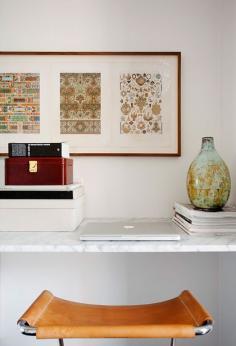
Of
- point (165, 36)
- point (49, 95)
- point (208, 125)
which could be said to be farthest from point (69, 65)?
point (208, 125)

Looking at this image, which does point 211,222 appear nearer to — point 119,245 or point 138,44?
point 119,245

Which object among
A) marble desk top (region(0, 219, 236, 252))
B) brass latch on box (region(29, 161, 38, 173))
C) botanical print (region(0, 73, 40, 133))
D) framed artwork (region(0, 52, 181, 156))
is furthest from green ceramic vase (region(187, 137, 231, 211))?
botanical print (region(0, 73, 40, 133))

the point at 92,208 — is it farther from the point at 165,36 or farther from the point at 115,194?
the point at 165,36

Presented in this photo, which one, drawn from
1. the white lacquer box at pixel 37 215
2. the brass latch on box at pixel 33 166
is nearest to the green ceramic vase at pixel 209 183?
the white lacquer box at pixel 37 215

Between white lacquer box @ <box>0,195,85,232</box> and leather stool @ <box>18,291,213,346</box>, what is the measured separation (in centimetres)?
25

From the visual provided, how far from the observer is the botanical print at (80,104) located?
1.75 meters

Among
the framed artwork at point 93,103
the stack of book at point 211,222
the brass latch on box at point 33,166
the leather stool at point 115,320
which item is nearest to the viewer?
the leather stool at point 115,320

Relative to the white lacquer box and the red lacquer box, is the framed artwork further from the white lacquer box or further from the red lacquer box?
the white lacquer box

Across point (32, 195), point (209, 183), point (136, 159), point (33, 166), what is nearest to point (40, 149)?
point (33, 166)

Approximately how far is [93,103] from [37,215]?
60cm

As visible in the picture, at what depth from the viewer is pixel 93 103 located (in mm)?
1750

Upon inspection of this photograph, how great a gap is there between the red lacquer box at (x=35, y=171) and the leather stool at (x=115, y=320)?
1.37 feet

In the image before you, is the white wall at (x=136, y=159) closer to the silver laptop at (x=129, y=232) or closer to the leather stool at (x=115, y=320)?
the silver laptop at (x=129, y=232)

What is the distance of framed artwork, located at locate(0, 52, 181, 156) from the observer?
174 centimetres
